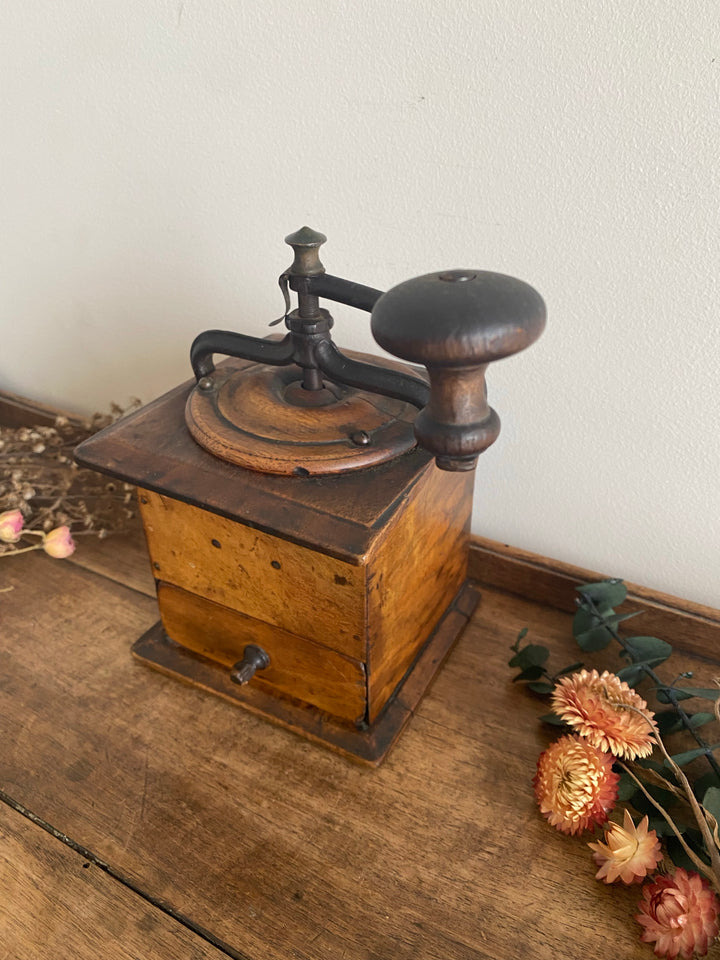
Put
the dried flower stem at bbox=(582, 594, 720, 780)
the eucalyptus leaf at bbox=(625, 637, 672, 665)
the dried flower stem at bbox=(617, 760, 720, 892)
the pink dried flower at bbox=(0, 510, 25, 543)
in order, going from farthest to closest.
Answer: the pink dried flower at bbox=(0, 510, 25, 543) < the eucalyptus leaf at bbox=(625, 637, 672, 665) < the dried flower stem at bbox=(582, 594, 720, 780) < the dried flower stem at bbox=(617, 760, 720, 892)

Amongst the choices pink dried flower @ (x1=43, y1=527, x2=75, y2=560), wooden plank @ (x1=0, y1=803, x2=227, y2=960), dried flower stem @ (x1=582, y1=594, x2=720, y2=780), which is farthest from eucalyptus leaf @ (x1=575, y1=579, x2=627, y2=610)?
pink dried flower @ (x1=43, y1=527, x2=75, y2=560)

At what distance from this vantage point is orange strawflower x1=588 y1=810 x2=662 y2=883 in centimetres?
64

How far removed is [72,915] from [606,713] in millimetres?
564

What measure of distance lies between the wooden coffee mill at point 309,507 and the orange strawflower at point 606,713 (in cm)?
20

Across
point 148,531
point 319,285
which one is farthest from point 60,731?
point 319,285

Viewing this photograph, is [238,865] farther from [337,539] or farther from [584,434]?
[584,434]

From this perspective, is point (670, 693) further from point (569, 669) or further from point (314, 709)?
point (314, 709)

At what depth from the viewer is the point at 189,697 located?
859 millimetres

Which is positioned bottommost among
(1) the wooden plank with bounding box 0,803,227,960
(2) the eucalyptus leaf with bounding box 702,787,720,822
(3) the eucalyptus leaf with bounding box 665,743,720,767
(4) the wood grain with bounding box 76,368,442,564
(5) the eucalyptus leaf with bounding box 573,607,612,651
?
(1) the wooden plank with bounding box 0,803,227,960

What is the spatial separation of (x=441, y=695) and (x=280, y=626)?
0.24m

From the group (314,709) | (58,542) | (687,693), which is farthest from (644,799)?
(58,542)

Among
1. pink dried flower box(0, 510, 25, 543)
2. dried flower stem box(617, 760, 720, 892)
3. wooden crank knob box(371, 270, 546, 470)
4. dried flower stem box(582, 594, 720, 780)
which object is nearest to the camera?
wooden crank knob box(371, 270, 546, 470)

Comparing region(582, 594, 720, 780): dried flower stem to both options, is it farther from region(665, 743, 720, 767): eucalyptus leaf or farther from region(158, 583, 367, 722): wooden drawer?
region(158, 583, 367, 722): wooden drawer

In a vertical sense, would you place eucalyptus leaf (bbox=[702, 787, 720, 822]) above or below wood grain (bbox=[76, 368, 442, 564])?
below
